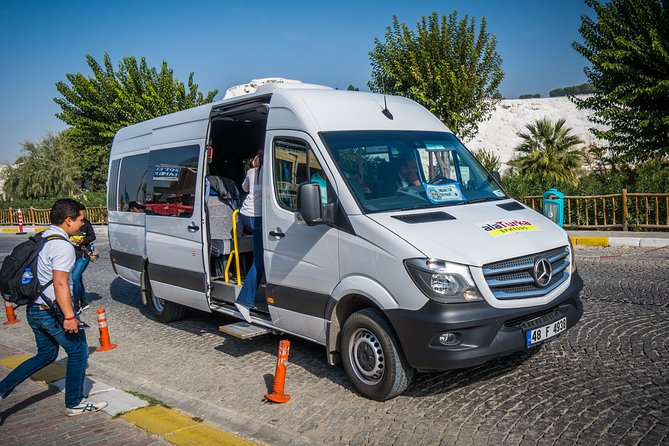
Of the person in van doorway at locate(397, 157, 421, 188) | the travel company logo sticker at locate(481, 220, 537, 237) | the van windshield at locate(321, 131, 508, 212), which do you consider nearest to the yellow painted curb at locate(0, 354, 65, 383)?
the van windshield at locate(321, 131, 508, 212)

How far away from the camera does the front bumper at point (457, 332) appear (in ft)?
14.5

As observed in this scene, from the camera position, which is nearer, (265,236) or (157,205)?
(265,236)

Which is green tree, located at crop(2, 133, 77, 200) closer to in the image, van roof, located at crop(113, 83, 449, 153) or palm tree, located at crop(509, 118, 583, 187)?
palm tree, located at crop(509, 118, 583, 187)

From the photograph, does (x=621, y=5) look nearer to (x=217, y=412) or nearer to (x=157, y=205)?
(x=157, y=205)

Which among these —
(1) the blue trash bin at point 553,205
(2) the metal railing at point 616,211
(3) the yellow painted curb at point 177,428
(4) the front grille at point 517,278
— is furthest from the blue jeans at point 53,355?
(2) the metal railing at point 616,211

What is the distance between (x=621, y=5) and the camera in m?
16.7

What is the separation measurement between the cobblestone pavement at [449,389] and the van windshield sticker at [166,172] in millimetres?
2085

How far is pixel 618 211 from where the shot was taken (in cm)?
1645

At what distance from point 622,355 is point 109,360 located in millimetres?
5480

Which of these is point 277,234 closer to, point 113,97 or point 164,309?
point 164,309

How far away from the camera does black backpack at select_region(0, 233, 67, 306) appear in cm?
484

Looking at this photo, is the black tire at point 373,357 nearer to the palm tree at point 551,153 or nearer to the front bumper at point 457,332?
the front bumper at point 457,332

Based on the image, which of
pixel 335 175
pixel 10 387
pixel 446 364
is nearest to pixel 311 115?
pixel 335 175

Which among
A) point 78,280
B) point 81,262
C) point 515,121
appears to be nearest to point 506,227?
point 78,280
